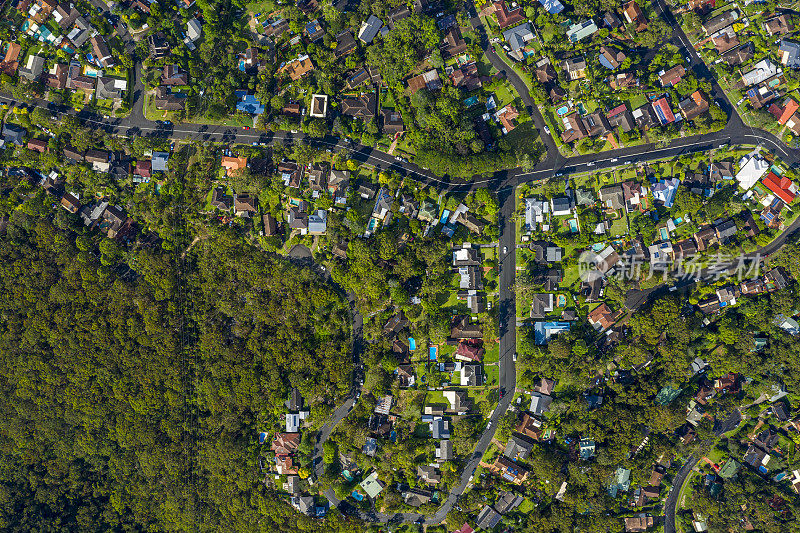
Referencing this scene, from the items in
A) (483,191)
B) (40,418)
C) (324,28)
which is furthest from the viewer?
(40,418)

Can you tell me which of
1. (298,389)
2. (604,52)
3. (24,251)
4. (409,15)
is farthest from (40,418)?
(604,52)

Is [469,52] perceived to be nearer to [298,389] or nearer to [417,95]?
[417,95]

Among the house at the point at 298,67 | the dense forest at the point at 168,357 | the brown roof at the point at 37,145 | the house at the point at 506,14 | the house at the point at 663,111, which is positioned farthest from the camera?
the brown roof at the point at 37,145

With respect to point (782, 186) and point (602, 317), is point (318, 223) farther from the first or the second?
point (782, 186)

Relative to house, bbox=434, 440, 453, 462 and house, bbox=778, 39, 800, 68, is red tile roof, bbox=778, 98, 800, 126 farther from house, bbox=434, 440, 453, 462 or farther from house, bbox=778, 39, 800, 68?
house, bbox=434, 440, 453, 462

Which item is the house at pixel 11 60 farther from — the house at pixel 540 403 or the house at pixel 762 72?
the house at pixel 762 72

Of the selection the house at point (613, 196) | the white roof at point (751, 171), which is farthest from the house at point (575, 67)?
the white roof at point (751, 171)
